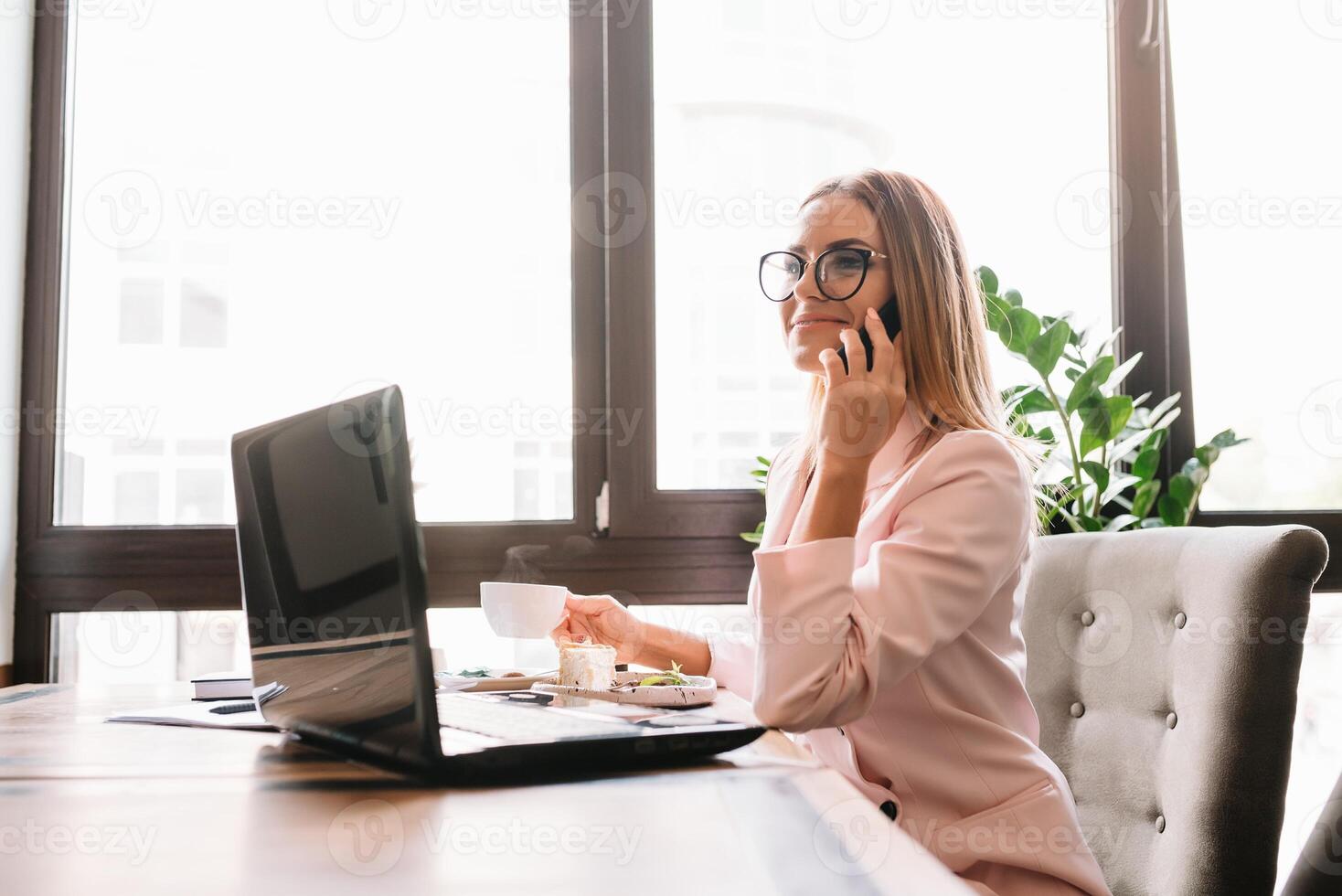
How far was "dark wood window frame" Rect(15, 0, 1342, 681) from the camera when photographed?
210 centimetres

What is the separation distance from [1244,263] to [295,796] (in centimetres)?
241

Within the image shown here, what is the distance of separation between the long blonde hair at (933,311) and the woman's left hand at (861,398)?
0.13 ft

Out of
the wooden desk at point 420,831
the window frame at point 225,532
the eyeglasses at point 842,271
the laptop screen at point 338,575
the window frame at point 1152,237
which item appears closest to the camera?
the wooden desk at point 420,831

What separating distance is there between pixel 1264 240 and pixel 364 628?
94.5 inches

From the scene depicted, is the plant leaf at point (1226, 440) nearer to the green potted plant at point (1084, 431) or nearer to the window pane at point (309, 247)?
the green potted plant at point (1084, 431)

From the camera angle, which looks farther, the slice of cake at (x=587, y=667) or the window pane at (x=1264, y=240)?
the window pane at (x=1264, y=240)

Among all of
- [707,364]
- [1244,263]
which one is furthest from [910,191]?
[1244,263]

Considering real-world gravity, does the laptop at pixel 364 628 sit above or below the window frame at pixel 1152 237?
below

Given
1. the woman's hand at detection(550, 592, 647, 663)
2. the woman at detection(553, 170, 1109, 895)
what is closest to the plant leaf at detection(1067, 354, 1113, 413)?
the woman at detection(553, 170, 1109, 895)

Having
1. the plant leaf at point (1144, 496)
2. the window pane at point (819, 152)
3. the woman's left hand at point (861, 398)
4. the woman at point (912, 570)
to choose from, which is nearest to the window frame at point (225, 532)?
the window pane at point (819, 152)

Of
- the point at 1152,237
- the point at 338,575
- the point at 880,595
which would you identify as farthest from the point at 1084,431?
Result: the point at 338,575

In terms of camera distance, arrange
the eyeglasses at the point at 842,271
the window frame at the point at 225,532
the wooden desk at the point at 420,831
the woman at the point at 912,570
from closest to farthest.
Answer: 1. the wooden desk at the point at 420,831
2. the woman at the point at 912,570
3. the eyeglasses at the point at 842,271
4. the window frame at the point at 225,532

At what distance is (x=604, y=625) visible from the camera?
131 cm

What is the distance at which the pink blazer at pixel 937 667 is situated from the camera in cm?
89
